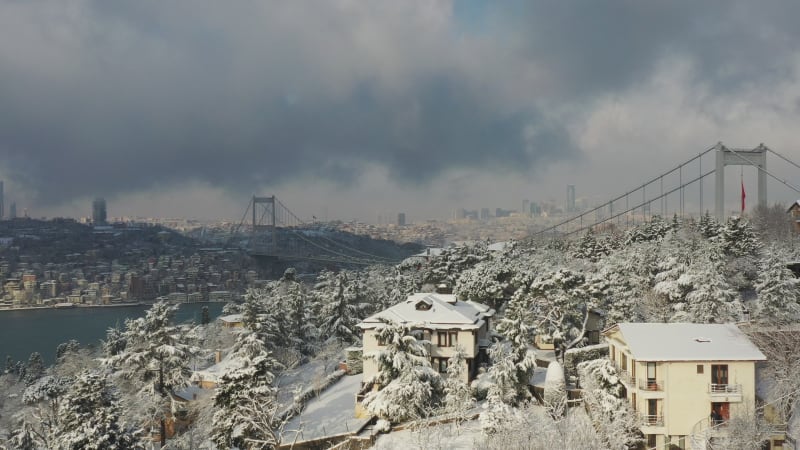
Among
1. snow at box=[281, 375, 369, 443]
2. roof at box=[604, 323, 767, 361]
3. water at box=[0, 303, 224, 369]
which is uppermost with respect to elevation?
roof at box=[604, 323, 767, 361]

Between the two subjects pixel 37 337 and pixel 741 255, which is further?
pixel 37 337

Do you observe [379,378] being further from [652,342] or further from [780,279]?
[780,279]

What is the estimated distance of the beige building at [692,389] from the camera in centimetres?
1688

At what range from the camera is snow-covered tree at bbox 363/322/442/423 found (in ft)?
60.8

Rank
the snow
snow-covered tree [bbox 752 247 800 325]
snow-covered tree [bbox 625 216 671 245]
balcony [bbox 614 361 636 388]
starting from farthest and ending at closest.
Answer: snow-covered tree [bbox 625 216 671 245] → snow-covered tree [bbox 752 247 800 325] → the snow → balcony [bbox 614 361 636 388]

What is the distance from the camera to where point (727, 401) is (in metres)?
16.9

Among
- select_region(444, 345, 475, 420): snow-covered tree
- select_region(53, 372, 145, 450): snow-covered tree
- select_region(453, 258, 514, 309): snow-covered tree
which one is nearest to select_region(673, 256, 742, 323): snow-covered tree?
select_region(453, 258, 514, 309): snow-covered tree

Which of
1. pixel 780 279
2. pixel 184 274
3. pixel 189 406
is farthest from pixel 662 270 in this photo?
pixel 184 274

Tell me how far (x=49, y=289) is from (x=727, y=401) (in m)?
98.3

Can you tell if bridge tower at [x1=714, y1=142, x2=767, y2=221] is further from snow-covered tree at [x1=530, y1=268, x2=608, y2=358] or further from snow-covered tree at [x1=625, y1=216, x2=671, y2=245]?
snow-covered tree at [x1=530, y1=268, x2=608, y2=358]

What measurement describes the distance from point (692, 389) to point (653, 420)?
143 centimetres

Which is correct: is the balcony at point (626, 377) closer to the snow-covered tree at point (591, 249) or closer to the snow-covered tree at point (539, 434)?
the snow-covered tree at point (539, 434)

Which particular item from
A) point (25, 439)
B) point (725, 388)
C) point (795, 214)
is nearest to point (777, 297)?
point (725, 388)

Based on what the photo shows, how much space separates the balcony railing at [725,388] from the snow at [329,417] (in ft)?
34.2
